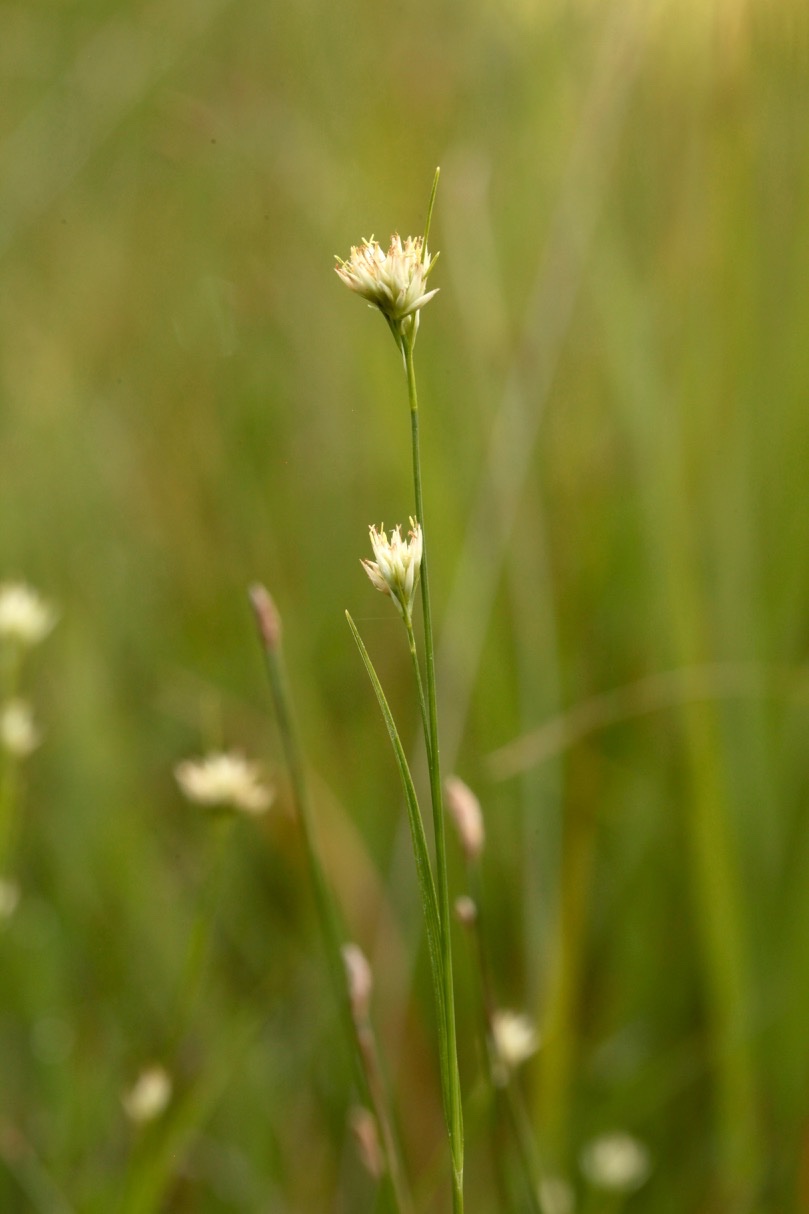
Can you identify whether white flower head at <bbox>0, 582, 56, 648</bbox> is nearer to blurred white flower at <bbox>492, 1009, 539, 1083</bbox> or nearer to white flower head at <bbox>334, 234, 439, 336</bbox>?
A: blurred white flower at <bbox>492, 1009, 539, 1083</bbox>

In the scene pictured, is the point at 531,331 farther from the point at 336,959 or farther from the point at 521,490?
the point at 336,959

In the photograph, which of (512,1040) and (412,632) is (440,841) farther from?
(512,1040)

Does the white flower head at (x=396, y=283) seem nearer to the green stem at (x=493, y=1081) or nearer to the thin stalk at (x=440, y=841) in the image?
the thin stalk at (x=440, y=841)

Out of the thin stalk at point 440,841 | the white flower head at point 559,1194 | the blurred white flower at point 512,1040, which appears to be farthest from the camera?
the white flower head at point 559,1194

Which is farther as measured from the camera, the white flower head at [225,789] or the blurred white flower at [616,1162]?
the blurred white flower at [616,1162]

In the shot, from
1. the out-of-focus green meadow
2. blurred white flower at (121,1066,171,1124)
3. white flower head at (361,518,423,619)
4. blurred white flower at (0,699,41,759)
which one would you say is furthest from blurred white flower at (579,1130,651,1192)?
white flower head at (361,518,423,619)

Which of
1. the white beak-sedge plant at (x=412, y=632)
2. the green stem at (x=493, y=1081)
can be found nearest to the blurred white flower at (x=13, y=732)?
the green stem at (x=493, y=1081)

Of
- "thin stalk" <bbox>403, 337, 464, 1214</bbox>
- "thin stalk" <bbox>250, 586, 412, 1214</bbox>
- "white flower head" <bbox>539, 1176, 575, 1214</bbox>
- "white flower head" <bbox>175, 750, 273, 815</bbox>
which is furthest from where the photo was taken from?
"white flower head" <bbox>539, 1176, 575, 1214</bbox>
